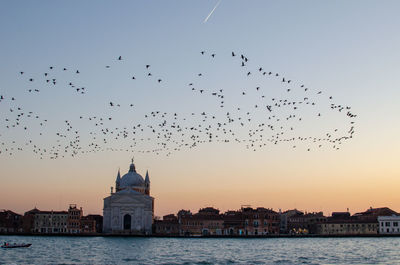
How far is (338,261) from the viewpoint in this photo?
46906mm

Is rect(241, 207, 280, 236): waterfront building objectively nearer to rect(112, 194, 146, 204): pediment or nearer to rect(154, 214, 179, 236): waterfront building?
rect(154, 214, 179, 236): waterfront building

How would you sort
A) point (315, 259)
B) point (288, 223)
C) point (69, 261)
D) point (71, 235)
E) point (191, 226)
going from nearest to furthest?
point (69, 261), point (315, 259), point (71, 235), point (191, 226), point (288, 223)

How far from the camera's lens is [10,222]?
392 feet

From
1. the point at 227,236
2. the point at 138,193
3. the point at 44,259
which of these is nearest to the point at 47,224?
the point at 138,193

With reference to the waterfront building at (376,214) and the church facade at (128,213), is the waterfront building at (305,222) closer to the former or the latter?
the waterfront building at (376,214)

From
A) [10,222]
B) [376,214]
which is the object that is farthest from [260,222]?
[10,222]

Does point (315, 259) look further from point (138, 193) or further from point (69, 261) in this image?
point (138, 193)

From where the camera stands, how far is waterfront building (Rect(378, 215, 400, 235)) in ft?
386

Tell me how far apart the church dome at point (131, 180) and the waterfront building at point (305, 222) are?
1430 inches

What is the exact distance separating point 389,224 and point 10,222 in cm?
8250

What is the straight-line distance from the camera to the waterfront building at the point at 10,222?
11844cm

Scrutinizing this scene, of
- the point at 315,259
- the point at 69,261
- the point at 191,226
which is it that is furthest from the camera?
the point at 191,226

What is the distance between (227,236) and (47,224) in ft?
129

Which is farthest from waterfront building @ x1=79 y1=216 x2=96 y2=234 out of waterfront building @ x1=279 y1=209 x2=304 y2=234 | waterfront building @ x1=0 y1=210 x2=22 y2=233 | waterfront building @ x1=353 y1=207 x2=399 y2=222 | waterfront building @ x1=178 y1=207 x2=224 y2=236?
waterfront building @ x1=353 y1=207 x2=399 y2=222
